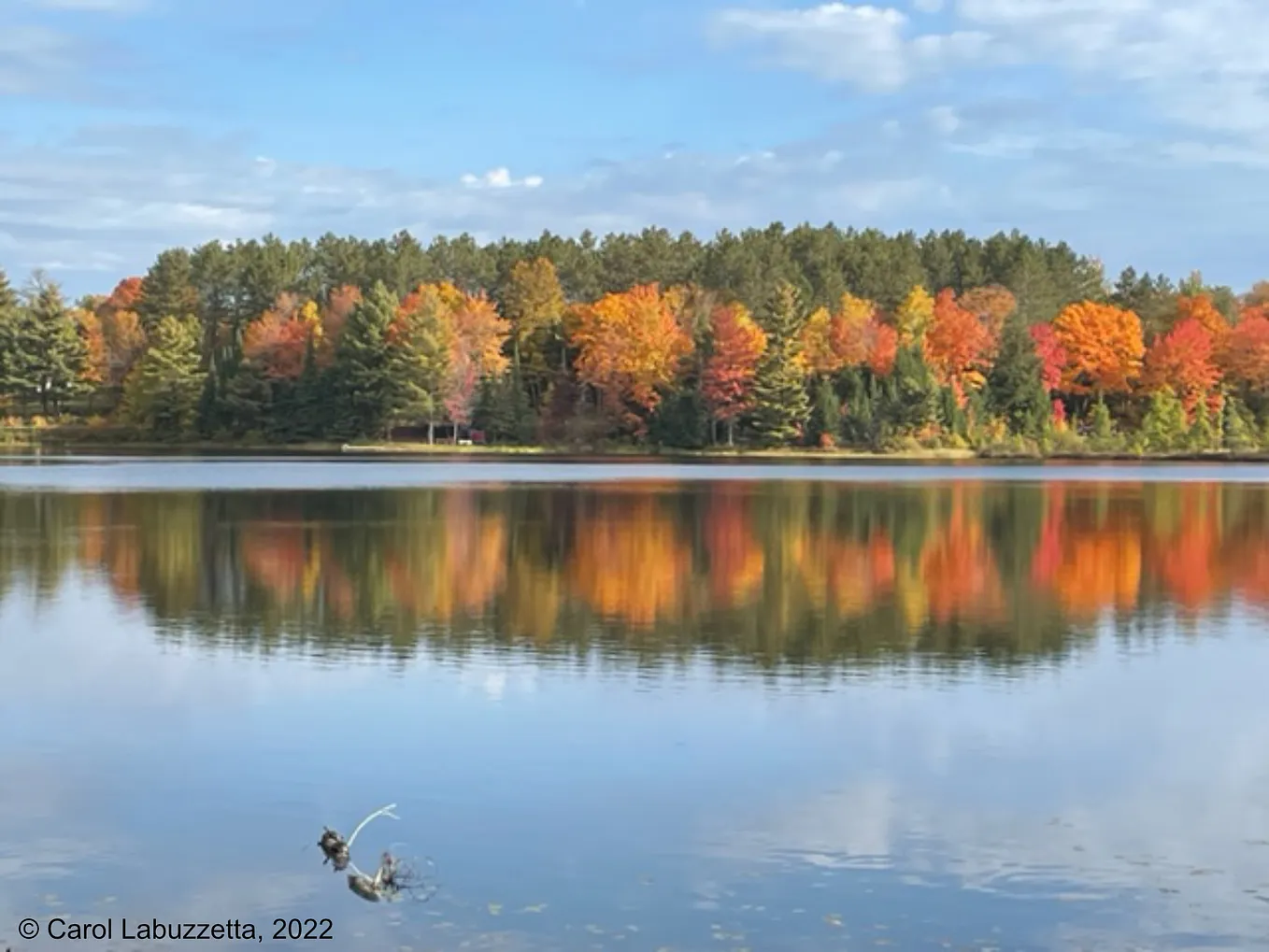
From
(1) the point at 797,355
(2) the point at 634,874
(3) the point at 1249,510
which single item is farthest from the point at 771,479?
(2) the point at 634,874

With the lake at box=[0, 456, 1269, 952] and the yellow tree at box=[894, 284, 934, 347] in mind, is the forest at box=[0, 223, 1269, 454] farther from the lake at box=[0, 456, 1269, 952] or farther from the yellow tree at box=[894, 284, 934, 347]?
the lake at box=[0, 456, 1269, 952]

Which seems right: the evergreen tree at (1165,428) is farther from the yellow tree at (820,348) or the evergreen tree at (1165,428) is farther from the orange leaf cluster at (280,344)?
the orange leaf cluster at (280,344)

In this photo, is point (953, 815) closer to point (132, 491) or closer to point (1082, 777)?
point (1082, 777)

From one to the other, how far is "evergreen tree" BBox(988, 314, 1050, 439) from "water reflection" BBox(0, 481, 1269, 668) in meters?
45.9

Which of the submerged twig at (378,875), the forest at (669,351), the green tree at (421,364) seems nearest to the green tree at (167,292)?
the forest at (669,351)

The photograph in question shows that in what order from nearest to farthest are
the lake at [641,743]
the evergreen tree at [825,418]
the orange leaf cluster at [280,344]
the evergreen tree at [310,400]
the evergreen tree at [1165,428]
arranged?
the lake at [641,743] → the evergreen tree at [825,418] → the evergreen tree at [1165,428] → the evergreen tree at [310,400] → the orange leaf cluster at [280,344]

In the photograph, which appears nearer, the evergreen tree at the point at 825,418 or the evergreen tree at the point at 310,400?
the evergreen tree at the point at 825,418

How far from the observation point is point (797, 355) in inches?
3465

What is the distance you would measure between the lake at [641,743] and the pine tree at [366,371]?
64.0 meters

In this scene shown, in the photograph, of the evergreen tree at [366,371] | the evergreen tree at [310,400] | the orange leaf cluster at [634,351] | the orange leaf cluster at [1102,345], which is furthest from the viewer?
the evergreen tree at [310,400]

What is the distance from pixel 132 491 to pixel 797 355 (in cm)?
4865

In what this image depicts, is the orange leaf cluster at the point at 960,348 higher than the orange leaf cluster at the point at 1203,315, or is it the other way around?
the orange leaf cluster at the point at 1203,315

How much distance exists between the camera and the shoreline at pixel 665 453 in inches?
3312

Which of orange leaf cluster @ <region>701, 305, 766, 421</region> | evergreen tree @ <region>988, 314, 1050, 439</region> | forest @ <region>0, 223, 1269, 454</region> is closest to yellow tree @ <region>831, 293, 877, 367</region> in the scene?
forest @ <region>0, 223, 1269, 454</region>
